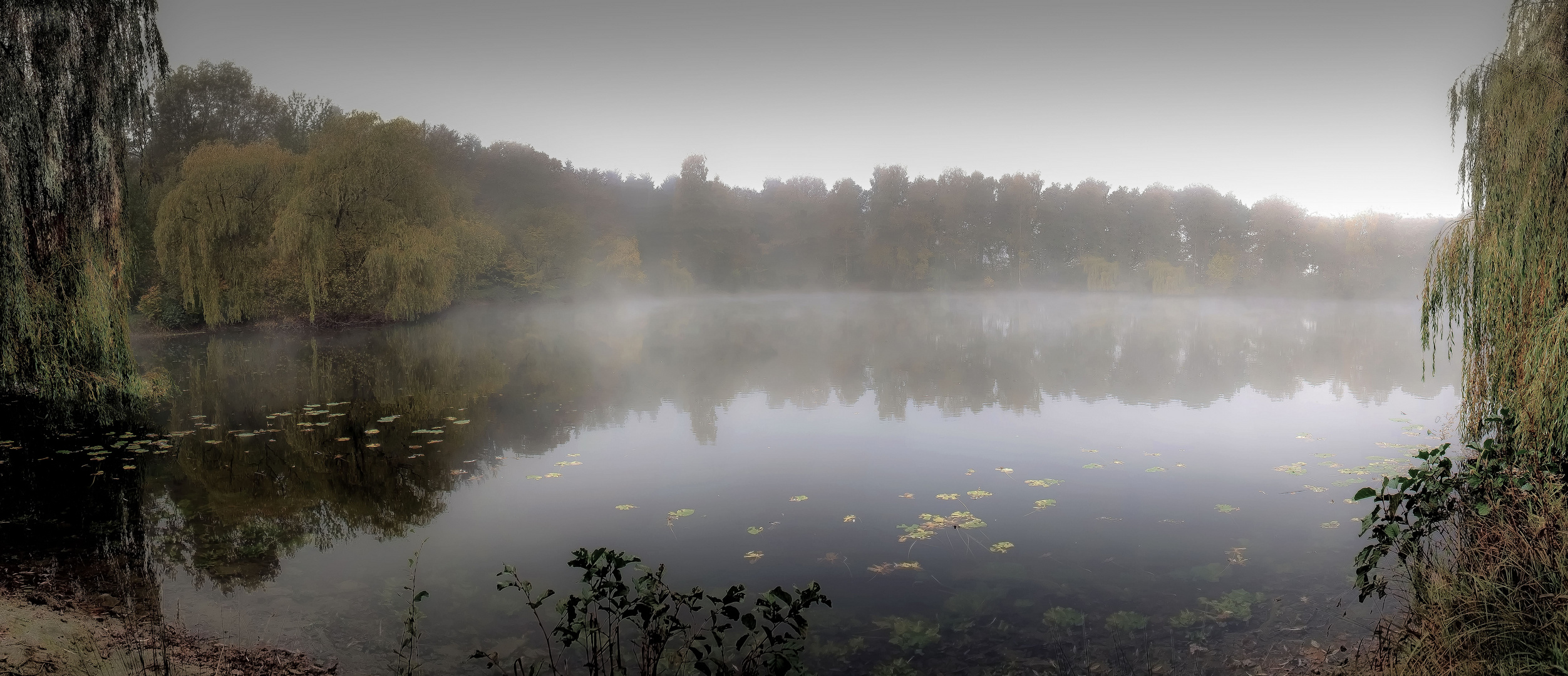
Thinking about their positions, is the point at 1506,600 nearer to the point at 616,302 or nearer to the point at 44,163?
the point at 44,163

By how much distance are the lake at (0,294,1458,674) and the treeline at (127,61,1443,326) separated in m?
4.53

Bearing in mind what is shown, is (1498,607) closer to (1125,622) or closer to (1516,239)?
(1125,622)

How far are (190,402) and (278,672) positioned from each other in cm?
1366

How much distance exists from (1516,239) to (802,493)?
7575mm

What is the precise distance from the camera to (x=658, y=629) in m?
4.03

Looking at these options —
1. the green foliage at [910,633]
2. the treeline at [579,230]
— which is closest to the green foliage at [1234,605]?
the green foliage at [910,633]

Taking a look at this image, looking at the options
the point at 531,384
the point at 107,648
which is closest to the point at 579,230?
the point at 531,384

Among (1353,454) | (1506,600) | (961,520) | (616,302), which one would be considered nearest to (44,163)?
(961,520)

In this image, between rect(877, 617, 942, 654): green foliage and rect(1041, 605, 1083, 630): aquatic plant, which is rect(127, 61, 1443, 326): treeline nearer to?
rect(877, 617, 942, 654): green foliage

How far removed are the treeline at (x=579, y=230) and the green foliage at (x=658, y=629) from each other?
8899 mm

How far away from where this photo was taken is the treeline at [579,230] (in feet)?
102

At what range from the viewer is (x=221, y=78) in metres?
43.4

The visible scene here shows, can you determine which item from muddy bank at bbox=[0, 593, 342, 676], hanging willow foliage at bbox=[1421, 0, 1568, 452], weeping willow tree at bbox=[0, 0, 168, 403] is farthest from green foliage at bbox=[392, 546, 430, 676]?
hanging willow foliage at bbox=[1421, 0, 1568, 452]

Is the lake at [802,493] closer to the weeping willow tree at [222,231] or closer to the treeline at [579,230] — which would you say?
the treeline at [579,230]
